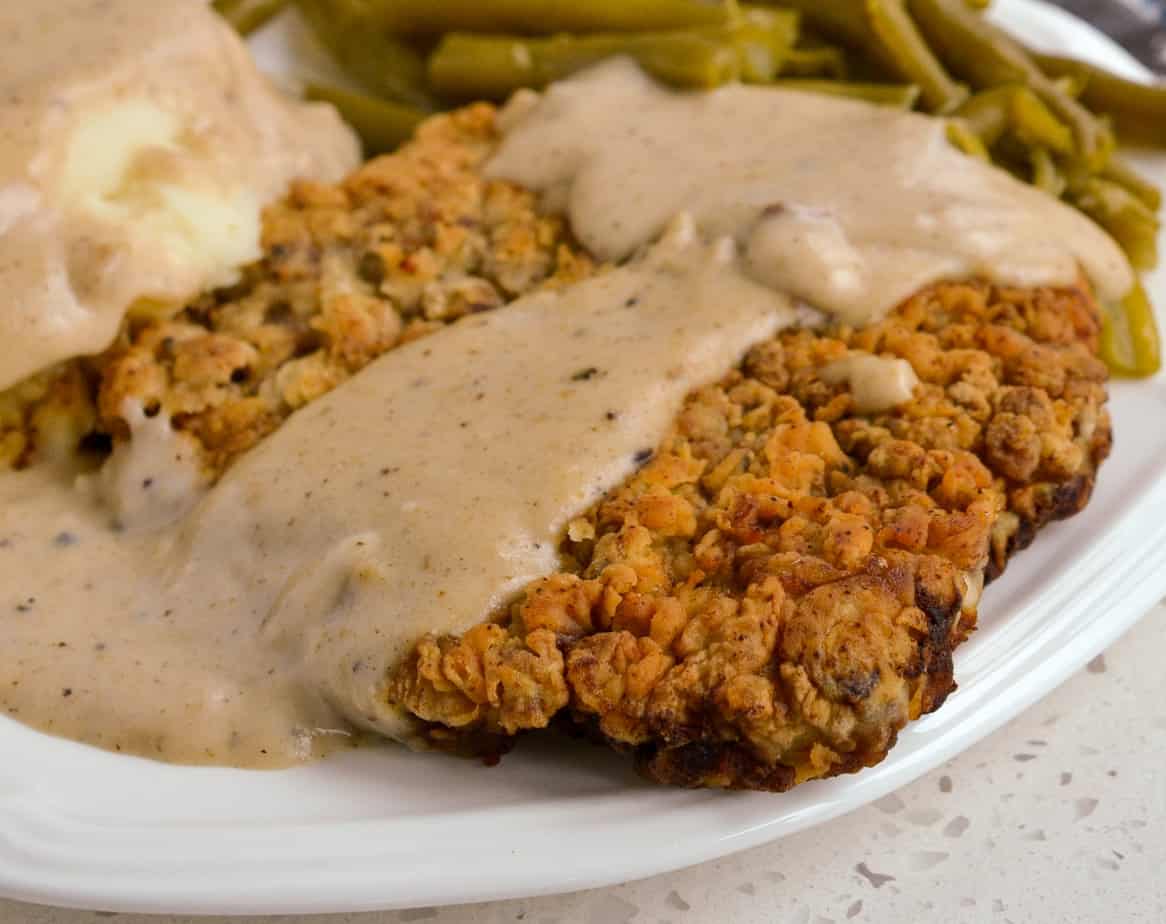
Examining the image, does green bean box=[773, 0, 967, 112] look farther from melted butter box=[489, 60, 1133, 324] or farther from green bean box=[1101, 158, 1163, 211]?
green bean box=[1101, 158, 1163, 211]

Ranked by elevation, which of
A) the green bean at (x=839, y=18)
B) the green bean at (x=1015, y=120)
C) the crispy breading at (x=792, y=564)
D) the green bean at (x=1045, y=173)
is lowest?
the crispy breading at (x=792, y=564)

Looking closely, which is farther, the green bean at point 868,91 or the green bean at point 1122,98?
the green bean at point 1122,98

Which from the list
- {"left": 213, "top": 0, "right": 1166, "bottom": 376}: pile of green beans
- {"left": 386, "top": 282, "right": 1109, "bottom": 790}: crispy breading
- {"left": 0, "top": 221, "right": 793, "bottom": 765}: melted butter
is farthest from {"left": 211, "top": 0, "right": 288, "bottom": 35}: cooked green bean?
{"left": 386, "top": 282, "right": 1109, "bottom": 790}: crispy breading

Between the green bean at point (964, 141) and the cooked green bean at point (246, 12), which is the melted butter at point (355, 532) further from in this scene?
the cooked green bean at point (246, 12)

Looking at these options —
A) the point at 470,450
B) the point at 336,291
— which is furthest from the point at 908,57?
the point at 470,450

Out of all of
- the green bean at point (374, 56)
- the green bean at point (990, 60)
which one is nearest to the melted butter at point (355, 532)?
the green bean at point (990, 60)

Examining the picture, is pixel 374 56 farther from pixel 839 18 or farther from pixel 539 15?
pixel 839 18

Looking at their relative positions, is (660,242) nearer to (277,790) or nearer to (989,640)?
(989,640)
